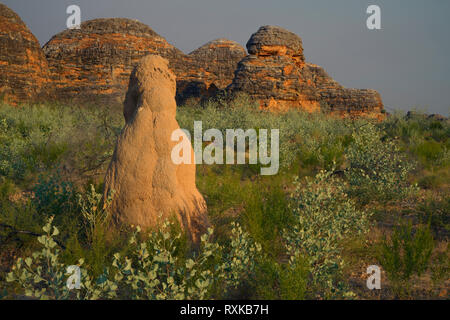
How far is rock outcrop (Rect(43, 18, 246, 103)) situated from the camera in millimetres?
20594

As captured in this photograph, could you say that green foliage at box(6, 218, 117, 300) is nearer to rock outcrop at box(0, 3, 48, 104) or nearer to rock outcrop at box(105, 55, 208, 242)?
rock outcrop at box(105, 55, 208, 242)

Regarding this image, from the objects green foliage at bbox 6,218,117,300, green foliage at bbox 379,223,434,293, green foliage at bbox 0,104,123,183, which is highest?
green foliage at bbox 0,104,123,183

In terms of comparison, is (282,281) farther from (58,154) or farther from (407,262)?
(58,154)

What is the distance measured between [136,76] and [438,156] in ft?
24.7

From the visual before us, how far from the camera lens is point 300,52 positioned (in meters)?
22.0

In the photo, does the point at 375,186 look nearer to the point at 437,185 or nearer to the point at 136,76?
the point at 437,185

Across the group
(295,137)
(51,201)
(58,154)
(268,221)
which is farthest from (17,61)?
(268,221)

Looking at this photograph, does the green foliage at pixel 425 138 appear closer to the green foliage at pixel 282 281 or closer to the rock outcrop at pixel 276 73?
the green foliage at pixel 282 281

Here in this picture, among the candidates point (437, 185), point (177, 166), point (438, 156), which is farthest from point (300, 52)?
point (177, 166)

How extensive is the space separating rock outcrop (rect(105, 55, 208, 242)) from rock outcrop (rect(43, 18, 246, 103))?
17.0m

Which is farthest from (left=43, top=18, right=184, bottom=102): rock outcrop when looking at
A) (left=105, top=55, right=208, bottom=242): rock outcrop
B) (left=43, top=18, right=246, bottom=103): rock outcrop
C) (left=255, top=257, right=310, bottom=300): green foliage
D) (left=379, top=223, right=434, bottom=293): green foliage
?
(left=379, top=223, right=434, bottom=293): green foliage

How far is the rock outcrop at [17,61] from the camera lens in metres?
15.9

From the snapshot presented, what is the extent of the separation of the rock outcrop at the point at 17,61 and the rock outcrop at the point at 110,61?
2.37 metres

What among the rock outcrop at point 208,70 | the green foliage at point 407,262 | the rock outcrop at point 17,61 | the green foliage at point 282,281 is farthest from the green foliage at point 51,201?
the rock outcrop at point 208,70
